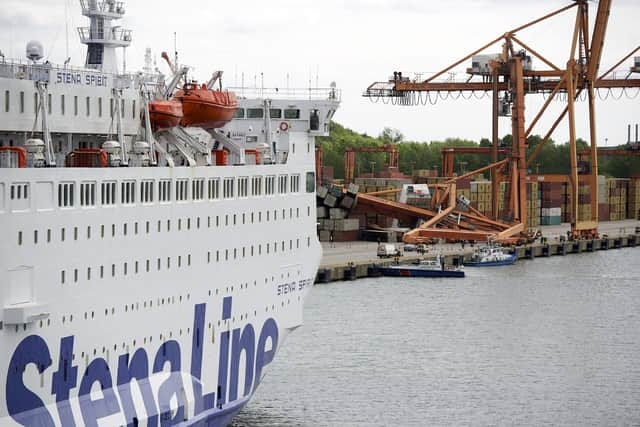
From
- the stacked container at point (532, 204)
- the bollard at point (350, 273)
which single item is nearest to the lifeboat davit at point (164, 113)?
the bollard at point (350, 273)

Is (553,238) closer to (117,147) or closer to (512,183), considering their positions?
(512,183)

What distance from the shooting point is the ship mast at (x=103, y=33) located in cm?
2723

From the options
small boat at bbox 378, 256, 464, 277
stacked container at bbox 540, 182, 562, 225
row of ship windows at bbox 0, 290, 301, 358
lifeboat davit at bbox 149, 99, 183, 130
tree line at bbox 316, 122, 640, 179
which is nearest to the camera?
row of ship windows at bbox 0, 290, 301, 358

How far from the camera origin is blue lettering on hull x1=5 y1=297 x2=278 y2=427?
64.2 ft

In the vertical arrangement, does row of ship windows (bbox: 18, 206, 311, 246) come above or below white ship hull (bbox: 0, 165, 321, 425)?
above

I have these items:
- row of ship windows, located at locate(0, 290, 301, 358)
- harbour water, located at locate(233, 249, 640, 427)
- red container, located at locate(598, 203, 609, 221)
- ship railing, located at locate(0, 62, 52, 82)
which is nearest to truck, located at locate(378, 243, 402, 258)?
harbour water, located at locate(233, 249, 640, 427)

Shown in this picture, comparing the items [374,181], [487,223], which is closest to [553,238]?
[487,223]

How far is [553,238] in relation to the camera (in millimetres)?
75938

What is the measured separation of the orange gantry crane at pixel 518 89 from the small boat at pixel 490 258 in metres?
4.70

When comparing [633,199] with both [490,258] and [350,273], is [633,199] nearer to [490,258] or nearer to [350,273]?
[490,258]

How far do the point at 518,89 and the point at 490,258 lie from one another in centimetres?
1007

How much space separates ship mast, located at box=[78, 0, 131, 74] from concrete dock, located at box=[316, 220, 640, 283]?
89.5 feet

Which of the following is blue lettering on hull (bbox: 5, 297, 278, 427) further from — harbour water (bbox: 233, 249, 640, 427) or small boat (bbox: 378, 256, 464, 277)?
small boat (bbox: 378, 256, 464, 277)

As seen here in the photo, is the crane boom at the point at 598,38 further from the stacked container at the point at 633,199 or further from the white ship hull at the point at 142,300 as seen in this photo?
the white ship hull at the point at 142,300
